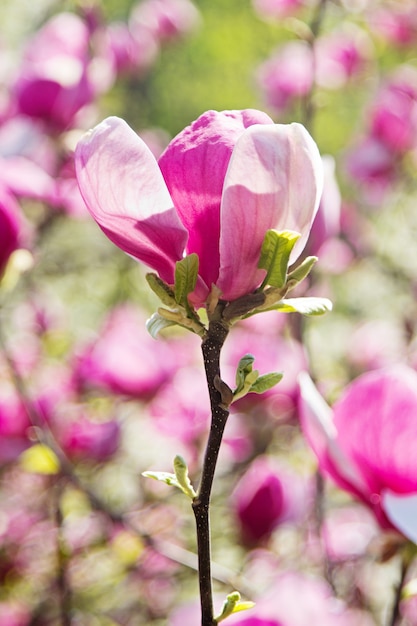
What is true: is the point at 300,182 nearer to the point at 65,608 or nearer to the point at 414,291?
the point at 65,608

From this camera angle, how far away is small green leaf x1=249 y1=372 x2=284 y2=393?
0.37 metres

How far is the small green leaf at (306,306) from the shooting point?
0.38m

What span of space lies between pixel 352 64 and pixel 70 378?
1.07m

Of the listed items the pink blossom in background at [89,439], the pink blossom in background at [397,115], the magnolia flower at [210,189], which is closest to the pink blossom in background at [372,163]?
the pink blossom in background at [397,115]

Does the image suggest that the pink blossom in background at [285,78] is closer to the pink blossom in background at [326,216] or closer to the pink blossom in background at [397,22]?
the pink blossom in background at [397,22]

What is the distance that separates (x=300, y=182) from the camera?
1.22 ft

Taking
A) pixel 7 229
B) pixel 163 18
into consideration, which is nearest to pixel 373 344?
pixel 7 229

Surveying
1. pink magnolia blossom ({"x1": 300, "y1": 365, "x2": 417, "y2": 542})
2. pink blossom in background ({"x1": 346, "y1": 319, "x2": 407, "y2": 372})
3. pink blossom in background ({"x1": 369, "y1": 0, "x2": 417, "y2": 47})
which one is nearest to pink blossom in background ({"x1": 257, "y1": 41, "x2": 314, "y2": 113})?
pink blossom in background ({"x1": 369, "y1": 0, "x2": 417, "y2": 47})

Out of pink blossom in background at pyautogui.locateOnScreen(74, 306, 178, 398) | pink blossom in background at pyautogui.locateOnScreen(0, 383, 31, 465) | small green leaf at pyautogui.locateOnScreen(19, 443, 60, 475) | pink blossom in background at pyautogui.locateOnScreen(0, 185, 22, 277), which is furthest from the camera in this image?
pink blossom in background at pyautogui.locateOnScreen(74, 306, 178, 398)

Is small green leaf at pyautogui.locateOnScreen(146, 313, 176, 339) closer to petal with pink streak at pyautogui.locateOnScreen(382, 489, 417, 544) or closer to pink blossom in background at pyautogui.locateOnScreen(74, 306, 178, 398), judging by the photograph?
petal with pink streak at pyautogui.locateOnScreen(382, 489, 417, 544)

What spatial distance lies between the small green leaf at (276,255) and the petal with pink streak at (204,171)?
0.03 meters

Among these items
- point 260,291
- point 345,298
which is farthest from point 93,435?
point 345,298

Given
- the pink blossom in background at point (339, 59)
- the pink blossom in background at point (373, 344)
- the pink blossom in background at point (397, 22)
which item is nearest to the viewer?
the pink blossom in background at point (373, 344)

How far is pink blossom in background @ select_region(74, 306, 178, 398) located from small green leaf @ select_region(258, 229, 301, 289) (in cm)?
73
